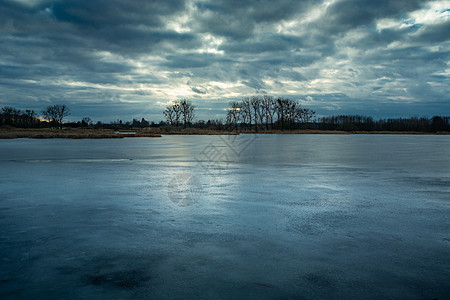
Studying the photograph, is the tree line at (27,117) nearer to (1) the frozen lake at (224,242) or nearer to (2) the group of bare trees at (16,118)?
(2) the group of bare trees at (16,118)

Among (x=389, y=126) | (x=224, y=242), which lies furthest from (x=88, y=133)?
(x=389, y=126)

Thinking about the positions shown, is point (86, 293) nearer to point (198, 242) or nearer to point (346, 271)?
point (198, 242)

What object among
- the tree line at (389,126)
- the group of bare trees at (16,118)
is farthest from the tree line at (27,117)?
the tree line at (389,126)

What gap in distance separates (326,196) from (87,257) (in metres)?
4.51

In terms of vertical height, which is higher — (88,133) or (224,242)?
(88,133)

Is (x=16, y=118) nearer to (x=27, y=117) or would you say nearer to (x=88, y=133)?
(x=27, y=117)

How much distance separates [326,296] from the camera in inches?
103

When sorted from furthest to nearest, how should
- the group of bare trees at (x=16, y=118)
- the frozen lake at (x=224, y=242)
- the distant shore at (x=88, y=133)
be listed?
1. the group of bare trees at (x=16, y=118)
2. the distant shore at (x=88, y=133)
3. the frozen lake at (x=224, y=242)

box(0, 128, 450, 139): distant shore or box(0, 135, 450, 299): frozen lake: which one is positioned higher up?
box(0, 128, 450, 139): distant shore

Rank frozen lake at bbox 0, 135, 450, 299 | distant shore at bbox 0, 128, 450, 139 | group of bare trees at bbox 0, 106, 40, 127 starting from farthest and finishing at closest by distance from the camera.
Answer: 1. group of bare trees at bbox 0, 106, 40, 127
2. distant shore at bbox 0, 128, 450, 139
3. frozen lake at bbox 0, 135, 450, 299

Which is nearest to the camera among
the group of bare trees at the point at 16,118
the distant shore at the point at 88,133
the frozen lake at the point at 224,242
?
the frozen lake at the point at 224,242

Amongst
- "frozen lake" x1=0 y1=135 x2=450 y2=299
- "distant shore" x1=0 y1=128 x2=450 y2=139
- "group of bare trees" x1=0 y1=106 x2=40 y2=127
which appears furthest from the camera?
"group of bare trees" x1=0 y1=106 x2=40 y2=127

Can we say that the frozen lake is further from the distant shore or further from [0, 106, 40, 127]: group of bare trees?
[0, 106, 40, 127]: group of bare trees

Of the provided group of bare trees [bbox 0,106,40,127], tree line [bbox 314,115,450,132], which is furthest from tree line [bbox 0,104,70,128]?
tree line [bbox 314,115,450,132]
